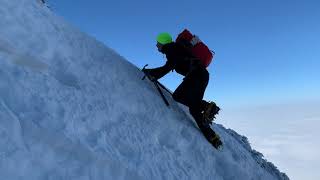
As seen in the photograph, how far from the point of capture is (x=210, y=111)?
41.8ft

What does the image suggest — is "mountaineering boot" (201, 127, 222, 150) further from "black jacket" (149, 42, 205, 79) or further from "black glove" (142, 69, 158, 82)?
"black glove" (142, 69, 158, 82)

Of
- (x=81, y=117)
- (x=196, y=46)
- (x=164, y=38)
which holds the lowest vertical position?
(x=81, y=117)

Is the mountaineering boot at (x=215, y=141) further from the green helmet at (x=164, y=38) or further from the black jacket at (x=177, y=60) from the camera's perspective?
the green helmet at (x=164, y=38)

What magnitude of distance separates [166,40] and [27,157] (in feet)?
22.5

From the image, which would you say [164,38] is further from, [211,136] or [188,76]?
[211,136]

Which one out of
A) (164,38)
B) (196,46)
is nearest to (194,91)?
(196,46)

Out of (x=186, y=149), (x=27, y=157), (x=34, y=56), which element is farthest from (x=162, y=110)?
(x=27, y=157)

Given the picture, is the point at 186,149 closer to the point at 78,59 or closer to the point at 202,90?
the point at 202,90

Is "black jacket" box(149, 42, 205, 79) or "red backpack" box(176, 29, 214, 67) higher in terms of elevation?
"red backpack" box(176, 29, 214, 67)

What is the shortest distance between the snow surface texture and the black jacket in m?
0.69

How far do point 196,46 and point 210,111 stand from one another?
1.74 m

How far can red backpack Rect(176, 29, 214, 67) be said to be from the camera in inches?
493

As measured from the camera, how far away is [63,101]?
8320 millimetres

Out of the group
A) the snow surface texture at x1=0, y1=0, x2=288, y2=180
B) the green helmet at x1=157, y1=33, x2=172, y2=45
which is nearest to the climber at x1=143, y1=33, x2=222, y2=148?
the green helmet at x1=157, y1=33, x2=172, y2=45
